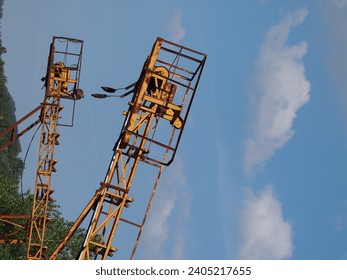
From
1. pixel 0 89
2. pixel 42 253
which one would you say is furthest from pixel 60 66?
pixel 0 89

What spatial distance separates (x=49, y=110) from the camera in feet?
171

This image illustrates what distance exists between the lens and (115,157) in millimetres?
27922

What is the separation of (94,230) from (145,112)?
5474 millimetres

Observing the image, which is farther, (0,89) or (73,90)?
(0,89)

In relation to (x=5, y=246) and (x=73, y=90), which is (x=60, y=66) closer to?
(x=73, y=90)

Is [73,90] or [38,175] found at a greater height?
[73,90]

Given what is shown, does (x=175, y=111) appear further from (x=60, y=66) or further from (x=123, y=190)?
(x=60, y=66)

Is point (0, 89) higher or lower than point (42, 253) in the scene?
higher
